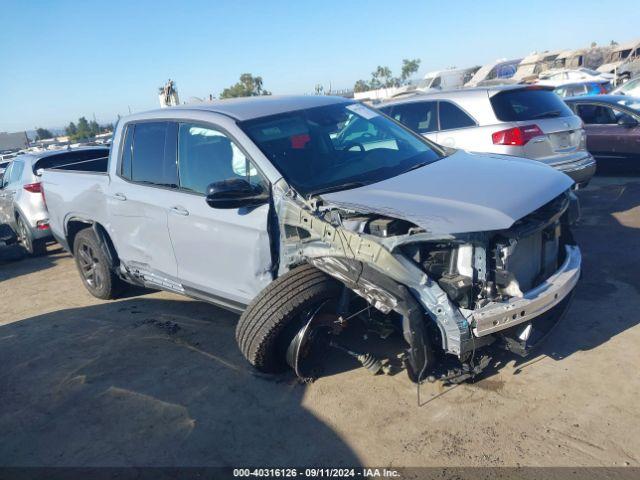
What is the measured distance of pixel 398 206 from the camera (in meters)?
3.02

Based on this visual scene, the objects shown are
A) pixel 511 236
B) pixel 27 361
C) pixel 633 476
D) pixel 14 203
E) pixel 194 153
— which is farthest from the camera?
pixel 14 203

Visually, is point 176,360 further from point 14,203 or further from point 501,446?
point 14,203

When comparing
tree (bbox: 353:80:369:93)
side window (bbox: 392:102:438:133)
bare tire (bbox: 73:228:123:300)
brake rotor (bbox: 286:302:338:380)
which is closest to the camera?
brake rotor (bbox: 286:302:338:380)

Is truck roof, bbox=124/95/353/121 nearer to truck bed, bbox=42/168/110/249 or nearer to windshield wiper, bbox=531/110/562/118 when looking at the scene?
truck bed, bbox=42/168/110/249

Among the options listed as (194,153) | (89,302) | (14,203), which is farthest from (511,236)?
(14,203)

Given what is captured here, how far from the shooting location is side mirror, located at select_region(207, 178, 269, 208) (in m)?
3.40

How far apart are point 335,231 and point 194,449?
1.54 meters

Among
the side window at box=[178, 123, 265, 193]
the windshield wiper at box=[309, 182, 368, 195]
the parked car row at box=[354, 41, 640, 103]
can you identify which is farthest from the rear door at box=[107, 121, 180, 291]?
the parked car row at box=[354, 41, 640, 103]

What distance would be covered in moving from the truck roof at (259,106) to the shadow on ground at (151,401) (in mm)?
1873

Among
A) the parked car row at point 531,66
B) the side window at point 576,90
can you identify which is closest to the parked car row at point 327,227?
the side window at point 576,90

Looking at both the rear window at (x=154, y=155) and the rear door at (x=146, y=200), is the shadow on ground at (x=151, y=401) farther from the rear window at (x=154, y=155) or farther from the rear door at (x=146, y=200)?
the rear window at (x=154, y=155)

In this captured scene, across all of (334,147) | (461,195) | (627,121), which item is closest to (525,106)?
(627,121)

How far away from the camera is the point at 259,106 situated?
165 inches

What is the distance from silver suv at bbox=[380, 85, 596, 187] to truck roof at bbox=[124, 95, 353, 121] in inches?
106
